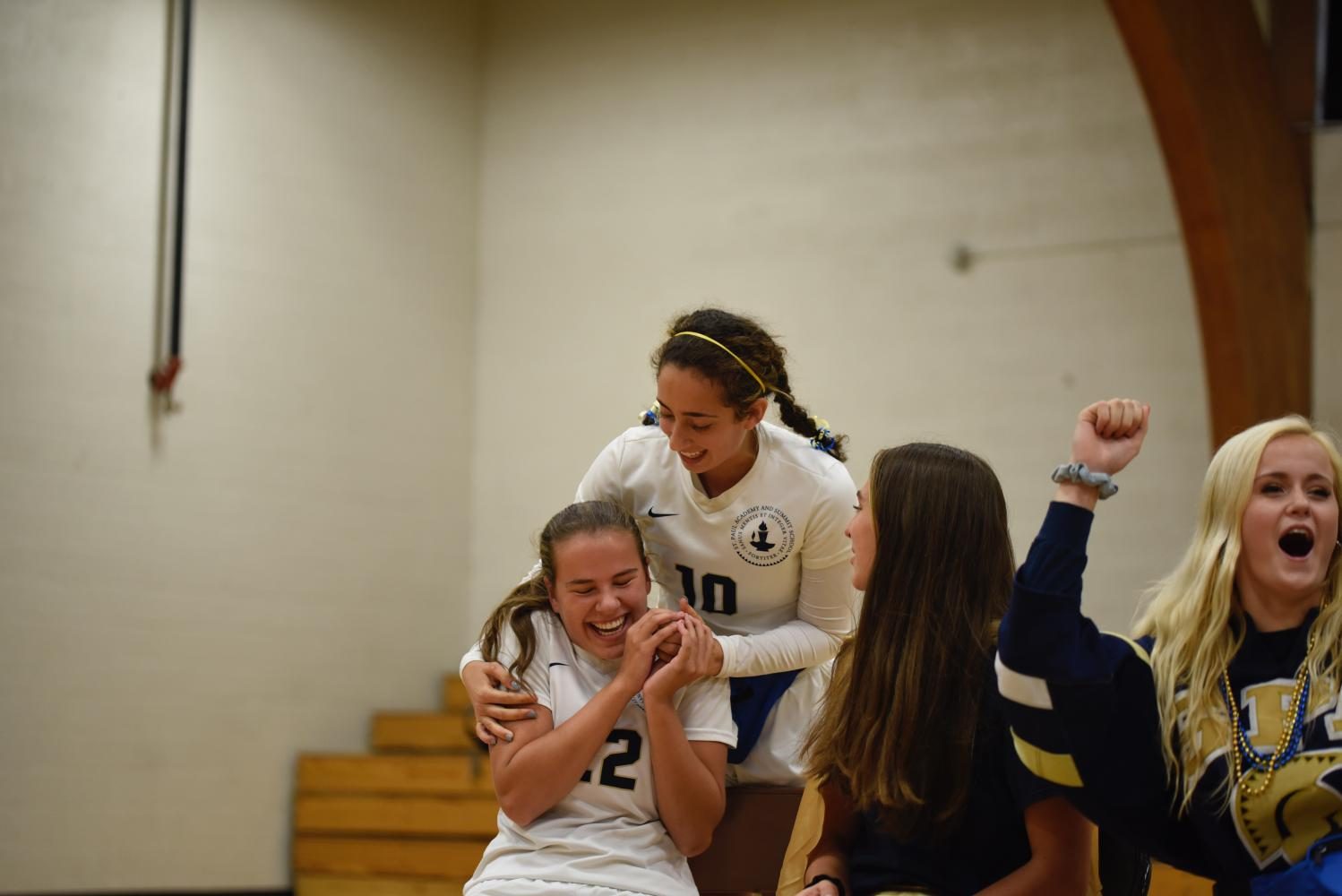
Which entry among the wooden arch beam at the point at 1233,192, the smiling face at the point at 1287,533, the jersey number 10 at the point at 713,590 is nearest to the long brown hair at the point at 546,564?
the jersey number 10 at the point at 713,590

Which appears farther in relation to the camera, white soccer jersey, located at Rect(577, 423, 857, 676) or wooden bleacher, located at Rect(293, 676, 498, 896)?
wooden bleacher, located at Rect(293, 676, 498, 896)

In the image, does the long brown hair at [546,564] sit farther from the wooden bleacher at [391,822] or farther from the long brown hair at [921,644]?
the wooden bleacher at [391,822]

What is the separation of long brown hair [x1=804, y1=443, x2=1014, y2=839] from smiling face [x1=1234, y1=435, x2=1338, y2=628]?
34 centimetres

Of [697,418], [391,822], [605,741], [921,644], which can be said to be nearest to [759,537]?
[697,418]

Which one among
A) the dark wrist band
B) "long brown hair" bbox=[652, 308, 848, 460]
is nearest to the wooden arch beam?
"long brown hair" bbox=[652, 308, 848, 460]

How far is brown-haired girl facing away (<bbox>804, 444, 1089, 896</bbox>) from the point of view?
1895 mm

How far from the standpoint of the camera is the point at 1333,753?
1614 millimetres

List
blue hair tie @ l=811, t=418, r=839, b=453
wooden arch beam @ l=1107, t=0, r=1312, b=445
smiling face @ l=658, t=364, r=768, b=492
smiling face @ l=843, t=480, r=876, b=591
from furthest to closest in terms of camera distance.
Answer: wooden arch beam @ l=1107, t=0, r=1312, b=445, blue hair tie @ l=811, t=418, r=839, b=453, smiling face @ l=658, t=364, r=768, b=492, smiling face @ l=843, t=480, r=876, b=591

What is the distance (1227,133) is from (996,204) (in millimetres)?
1126

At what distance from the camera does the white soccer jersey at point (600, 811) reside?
214 centimetres

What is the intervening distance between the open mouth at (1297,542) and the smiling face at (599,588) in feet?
3.31

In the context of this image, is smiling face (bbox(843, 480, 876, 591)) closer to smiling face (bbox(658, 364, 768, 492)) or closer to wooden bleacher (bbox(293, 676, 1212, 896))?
smiling face (bbox(658, 364, 768, 492))

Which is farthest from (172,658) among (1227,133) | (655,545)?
(1227,133)

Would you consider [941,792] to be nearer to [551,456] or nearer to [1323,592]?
[1323,592]
